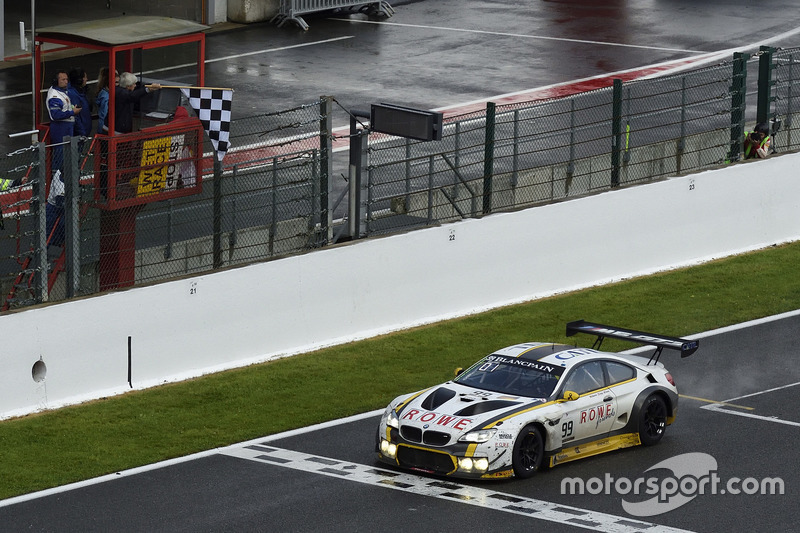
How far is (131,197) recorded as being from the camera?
18891 millimetres

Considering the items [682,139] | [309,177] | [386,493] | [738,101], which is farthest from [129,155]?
[738,101]

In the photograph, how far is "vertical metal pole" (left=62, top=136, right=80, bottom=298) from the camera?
59.0 ft

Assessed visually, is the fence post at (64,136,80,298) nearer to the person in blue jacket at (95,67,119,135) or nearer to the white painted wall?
the white painted wall

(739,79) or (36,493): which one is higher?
(739,79)

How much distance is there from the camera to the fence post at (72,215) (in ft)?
59.0

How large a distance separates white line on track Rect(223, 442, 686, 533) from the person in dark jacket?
17.3 feet

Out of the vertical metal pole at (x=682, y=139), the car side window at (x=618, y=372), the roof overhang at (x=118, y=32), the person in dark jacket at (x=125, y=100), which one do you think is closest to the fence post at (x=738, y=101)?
the vertical metal pole at (x=682, y=139)

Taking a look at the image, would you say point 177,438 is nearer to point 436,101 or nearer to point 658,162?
point 658,162

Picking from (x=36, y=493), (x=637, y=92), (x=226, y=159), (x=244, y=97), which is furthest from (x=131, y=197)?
(x=244, y=97)

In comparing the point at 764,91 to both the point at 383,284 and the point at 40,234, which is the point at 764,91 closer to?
the point at 383,284

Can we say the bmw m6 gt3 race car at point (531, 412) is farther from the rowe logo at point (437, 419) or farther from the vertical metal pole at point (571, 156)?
the vertical metal pole at point (571, 156)

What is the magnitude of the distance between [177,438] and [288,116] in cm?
1148

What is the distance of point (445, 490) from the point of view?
15172 mm

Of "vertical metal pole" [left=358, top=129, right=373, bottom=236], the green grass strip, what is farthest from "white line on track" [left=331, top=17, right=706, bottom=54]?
"vertical metal pole" [left=358, top=129, right=373, bottom=236]
